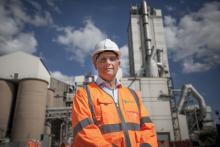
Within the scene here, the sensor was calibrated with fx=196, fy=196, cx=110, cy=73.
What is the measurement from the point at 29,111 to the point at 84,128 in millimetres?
25754

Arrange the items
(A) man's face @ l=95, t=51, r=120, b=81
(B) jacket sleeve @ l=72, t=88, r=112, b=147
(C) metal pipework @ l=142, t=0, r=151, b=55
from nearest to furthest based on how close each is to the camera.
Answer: (B) jacket sleeve @ l=72, t=88, r=112, b=147
(A) man's face @ l=95, t=51, r=120, b=81
(C) metal pipework @ l=142, t=0, r=151, b=55

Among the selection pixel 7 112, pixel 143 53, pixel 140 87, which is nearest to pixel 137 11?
pixel 143 53

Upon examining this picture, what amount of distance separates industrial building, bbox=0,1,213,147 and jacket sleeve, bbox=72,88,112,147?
18760mm

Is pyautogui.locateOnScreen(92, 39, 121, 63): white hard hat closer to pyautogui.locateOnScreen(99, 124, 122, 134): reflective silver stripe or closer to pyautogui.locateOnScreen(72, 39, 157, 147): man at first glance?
pyautogui.locateOnScreen(72, 39, 157, 147): man

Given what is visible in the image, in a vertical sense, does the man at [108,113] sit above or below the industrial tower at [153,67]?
below

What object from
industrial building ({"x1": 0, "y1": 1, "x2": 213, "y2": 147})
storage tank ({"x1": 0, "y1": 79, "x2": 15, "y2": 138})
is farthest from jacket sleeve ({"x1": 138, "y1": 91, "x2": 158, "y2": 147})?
storage tank ({"x1": 0, "y1": 79, "x2": 15, "y2": 138})

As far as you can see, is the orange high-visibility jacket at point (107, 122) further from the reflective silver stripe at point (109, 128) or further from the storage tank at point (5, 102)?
the storage tank at point (5, 102)

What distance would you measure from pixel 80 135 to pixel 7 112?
92.6 feet

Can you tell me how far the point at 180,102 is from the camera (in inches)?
1136

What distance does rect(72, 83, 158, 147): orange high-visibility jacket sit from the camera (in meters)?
1.75

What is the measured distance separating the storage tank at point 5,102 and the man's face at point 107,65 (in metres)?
27.3

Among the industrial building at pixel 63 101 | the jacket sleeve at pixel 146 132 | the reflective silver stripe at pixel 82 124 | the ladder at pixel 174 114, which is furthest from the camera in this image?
the ladder at pixel 174 114

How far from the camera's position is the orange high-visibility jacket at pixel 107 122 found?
175 centimetres

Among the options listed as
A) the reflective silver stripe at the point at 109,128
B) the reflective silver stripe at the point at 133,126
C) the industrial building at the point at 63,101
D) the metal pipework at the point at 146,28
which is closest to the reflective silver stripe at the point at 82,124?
the reflective silver stripe at the point at 109,128
